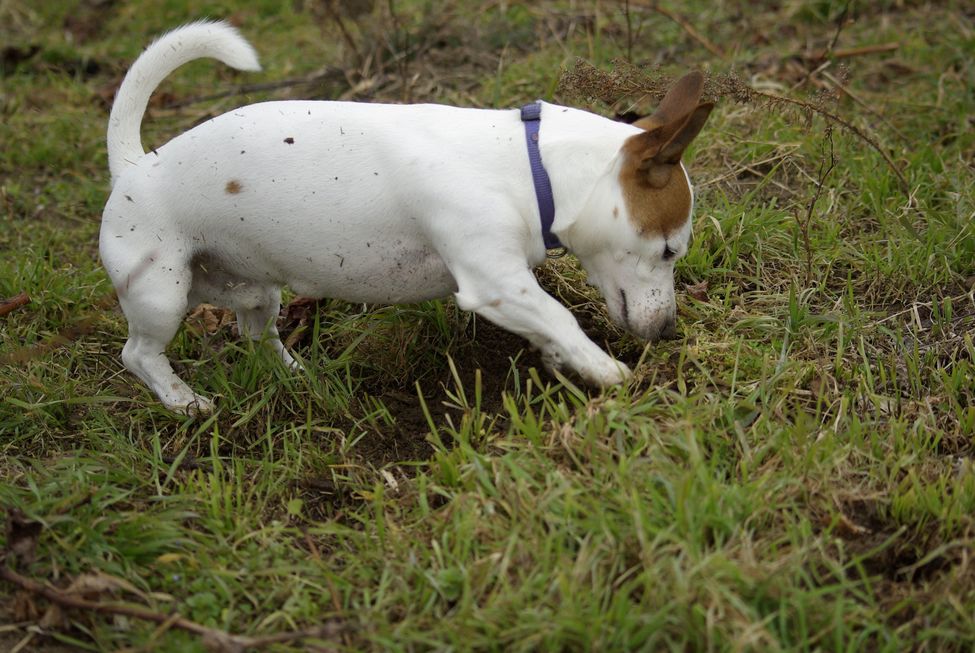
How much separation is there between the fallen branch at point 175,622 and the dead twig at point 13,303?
4.72ft

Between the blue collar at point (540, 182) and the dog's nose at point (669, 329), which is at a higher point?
the blue collar at point (540, 182)

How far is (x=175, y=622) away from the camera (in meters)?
2.45

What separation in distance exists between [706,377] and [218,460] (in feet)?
4.81

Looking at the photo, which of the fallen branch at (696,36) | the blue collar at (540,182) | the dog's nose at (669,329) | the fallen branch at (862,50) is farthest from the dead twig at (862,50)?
the blue collar at (540,182)

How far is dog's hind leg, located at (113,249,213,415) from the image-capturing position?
3.20m

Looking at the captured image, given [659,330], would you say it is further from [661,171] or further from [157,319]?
[157,319]

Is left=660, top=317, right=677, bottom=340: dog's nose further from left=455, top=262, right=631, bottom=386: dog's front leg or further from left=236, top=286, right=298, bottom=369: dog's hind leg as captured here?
left=236, top=286, right=298, bottom=369: dog's hind leg

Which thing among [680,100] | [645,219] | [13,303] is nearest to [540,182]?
[645,219]

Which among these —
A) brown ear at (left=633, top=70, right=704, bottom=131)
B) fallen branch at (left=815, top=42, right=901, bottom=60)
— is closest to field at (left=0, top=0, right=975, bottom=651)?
fallen branch at (left=815, top=42, right=901, bottom=60)

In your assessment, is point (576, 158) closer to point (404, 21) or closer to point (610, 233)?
point (610, 233)

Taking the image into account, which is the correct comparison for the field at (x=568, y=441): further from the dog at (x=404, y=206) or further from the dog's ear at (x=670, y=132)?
the dog's ear at (x=670, y=132)

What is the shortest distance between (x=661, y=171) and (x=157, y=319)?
1600 millimetres

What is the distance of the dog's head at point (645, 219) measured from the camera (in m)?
2.92

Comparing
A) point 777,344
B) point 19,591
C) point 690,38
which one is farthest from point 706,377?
point 690,38
